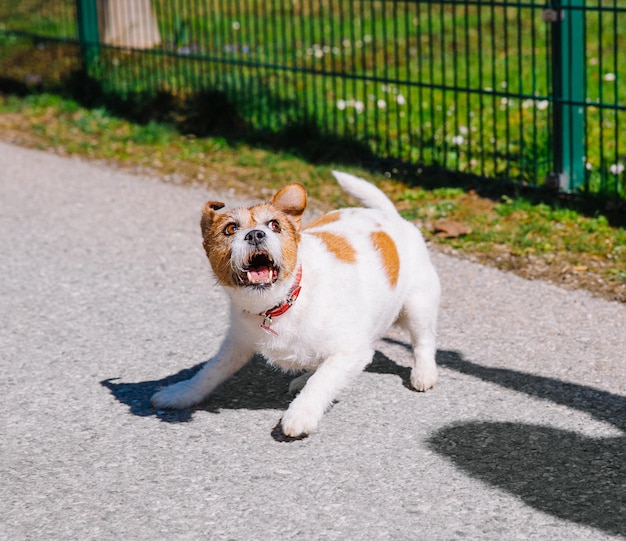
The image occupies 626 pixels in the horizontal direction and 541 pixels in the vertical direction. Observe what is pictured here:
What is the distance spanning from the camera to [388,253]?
14.7 ft

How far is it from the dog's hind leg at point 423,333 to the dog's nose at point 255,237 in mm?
1087

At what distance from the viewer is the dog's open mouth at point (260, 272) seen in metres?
3.87

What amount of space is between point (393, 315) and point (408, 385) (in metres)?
0.34

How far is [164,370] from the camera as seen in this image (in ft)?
16.1

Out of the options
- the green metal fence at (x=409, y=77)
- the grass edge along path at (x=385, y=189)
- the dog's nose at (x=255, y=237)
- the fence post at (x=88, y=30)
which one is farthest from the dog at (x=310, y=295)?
the fence post at (x=88, y=30)

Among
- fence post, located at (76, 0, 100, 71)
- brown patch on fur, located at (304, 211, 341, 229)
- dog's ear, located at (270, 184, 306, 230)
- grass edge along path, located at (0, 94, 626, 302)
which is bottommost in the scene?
grass edge along path, located at (0, 94, 626, 302)

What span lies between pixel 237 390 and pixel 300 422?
0.75 metres

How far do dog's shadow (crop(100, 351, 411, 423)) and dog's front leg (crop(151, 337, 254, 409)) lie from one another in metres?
0.04

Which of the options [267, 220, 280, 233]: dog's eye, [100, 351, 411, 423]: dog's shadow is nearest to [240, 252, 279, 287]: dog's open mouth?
[267, 220, 280, 233]: dog's eye

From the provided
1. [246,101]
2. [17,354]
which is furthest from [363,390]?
[246,101]

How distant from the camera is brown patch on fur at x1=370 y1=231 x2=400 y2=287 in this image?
14.6ft

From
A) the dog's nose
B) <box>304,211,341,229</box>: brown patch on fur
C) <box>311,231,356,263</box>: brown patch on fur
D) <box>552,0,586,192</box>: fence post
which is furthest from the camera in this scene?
<box>552,0,586,192</box>: fence post

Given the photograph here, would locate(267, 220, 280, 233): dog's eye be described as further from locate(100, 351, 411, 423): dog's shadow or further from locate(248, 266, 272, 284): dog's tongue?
locate(100, 351, 411, 423): dog's shadow

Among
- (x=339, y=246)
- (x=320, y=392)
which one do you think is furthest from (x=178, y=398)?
(x=339, y=246)
